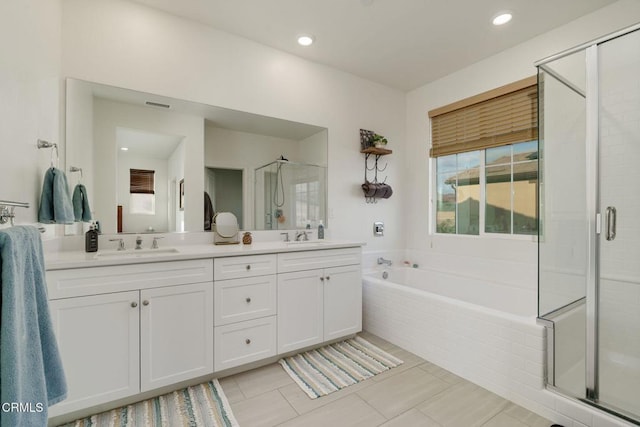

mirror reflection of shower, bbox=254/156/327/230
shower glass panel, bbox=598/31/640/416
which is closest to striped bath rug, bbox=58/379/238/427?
mirror reflection of shower, bbox=254/156/327/230

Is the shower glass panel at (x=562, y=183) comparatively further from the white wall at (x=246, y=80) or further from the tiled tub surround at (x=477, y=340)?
the white wall at (x=246, y=80)

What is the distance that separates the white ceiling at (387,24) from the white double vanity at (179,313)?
1.85 m

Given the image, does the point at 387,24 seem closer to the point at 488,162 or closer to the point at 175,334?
the point at 488,162

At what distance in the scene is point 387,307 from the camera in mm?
2643

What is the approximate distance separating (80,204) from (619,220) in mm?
3358

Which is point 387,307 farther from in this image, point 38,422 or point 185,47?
point 185,47

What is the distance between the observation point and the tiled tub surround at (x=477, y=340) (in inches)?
65.6

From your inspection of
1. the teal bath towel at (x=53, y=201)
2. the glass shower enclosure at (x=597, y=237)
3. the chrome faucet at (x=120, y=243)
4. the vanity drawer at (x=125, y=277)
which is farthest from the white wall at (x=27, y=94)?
the glass shower enclosure at (x=597, y=237)

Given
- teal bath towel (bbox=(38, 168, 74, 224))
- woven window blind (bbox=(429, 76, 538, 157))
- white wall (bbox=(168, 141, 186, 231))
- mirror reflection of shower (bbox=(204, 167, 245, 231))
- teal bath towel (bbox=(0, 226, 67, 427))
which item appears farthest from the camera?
woven window blind (bbox=(429, 76, 538, 157))

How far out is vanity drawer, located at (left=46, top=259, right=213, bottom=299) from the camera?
150 cm

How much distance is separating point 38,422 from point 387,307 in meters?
2.33

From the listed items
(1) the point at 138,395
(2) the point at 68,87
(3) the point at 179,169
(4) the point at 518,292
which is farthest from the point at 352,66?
(1) the point at 138,395

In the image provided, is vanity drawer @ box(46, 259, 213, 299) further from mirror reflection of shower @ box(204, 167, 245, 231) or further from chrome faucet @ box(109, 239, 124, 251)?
mirror reflection of shower @ box(204, 167, 245, 231)

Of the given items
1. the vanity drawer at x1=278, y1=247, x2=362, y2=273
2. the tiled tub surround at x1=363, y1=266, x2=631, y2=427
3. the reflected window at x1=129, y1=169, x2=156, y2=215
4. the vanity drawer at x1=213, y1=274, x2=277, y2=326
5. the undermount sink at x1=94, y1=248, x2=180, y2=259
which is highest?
the reflected window at x1=129, y1=169, x2=156, y2=215
